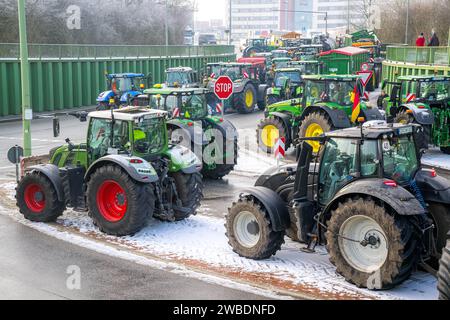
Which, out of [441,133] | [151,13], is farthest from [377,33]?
[441,133]

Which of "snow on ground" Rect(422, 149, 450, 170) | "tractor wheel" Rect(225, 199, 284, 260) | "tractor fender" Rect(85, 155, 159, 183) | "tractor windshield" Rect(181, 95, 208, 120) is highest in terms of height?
"tractor windshield" Rect(181, 95, 208, 120)

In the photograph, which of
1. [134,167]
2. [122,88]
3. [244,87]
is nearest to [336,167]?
[134,167]

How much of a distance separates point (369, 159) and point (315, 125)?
393 inches

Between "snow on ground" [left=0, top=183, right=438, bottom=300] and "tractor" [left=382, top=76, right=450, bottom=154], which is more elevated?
"tractor" [left=382, top=76, right=450, bottom=154]

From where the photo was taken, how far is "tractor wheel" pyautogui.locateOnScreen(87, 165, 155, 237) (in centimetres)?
1110

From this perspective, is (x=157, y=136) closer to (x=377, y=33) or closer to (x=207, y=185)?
(x=207, y=185)

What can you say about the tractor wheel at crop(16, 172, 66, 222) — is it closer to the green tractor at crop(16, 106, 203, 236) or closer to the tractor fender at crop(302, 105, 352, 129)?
the green tractor at crop(16, 106, 203, 236)

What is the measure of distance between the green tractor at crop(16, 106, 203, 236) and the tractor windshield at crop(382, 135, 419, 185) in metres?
4.09

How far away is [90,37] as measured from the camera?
5041 cm

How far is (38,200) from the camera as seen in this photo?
12.2 m

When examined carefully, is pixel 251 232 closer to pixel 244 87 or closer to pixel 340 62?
pixel 244 87

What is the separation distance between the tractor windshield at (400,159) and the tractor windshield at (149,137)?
15.3ft

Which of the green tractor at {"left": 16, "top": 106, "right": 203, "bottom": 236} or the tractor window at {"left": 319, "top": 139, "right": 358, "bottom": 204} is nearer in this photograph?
the tractor window at {"left": 319, "top": 139, "right": 358, "bottom": 204}

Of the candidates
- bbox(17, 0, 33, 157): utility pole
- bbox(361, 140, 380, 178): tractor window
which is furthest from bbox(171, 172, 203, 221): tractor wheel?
bbox(17, 0, 33, 157): utility pole
